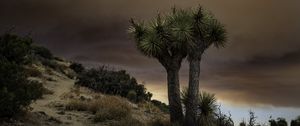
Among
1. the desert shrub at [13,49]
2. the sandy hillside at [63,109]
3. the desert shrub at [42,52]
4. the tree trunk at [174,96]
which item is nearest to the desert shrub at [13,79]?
the desert shrub at [13,49]

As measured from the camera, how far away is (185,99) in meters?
25.8

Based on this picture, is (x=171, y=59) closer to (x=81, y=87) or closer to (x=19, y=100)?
(x=19, y=100)

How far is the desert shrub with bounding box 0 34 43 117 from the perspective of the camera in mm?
17797

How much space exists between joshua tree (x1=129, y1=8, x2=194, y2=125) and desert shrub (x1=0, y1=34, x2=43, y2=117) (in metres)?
6.90

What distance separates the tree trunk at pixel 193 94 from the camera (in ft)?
81.5

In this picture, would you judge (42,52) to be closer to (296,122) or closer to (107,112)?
(107,112)

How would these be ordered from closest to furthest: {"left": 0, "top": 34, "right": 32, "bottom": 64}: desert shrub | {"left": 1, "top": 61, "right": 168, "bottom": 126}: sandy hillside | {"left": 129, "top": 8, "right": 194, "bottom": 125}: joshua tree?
{"left": 0, "top": 34, "right": 32, "bottom": 64}: desert shrub
{"left": 1, "top": 61, "right": 168, "bottom": 126}: sandy hillside
{"left": 129, "top": 8, "right": 194, "bottom": 125}: joshua tree

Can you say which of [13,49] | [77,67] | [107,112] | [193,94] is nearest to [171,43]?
[193,94]

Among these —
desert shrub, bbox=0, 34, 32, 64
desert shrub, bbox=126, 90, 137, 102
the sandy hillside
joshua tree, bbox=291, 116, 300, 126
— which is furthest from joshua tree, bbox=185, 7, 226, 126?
desert shrub, bbox=126, 90, 137, 102

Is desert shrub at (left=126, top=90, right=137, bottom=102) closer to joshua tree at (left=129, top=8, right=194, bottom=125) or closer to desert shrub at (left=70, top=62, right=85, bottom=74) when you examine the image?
joshua tree at (left=129, top=8, right=194, bottom=125)

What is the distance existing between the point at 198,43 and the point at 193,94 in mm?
2532

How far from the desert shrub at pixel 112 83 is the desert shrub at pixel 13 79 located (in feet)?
59.8

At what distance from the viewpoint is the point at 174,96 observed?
1016 inches

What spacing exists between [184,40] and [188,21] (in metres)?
1.28
